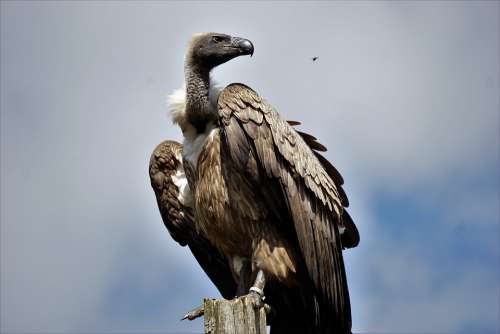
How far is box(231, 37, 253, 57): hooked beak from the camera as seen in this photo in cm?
917

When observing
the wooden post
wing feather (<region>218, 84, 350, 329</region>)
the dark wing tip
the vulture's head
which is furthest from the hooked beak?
the wooden post

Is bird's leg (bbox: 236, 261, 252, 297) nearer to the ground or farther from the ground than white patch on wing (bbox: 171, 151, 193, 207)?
nearer to the ground

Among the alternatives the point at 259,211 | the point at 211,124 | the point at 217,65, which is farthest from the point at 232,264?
the point at 217,65

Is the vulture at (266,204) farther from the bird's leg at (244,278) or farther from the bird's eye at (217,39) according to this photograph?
the bird's eye at (217,39)

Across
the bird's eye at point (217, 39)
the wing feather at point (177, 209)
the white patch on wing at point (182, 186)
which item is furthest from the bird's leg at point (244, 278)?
the bird's eye at point (217, 39)

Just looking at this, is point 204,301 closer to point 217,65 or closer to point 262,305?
point 262,305

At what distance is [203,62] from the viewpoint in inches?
368

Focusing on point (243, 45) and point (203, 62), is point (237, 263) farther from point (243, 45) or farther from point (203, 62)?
point (243, 45)

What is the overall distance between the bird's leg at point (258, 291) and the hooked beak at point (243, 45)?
2179 millimetres

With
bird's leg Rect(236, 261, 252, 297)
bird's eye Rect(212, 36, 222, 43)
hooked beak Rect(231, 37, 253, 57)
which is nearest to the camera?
bird's leg Rect(236, 261, 252, 297)

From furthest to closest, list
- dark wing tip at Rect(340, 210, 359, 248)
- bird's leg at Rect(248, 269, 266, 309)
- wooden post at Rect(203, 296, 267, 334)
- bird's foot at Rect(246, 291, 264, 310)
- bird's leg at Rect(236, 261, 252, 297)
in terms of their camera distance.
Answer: dark wing tip at Rect(340, 210, 359, 248), bird's leg at Rect(236, 261, 252, 297), bird's leg at Rect(248, 269, 266, 309), bird's foot at Rect(246, 291, 264, 310), wooden post at Rect(203, 296, 267, 334)

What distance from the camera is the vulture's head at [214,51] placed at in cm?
933

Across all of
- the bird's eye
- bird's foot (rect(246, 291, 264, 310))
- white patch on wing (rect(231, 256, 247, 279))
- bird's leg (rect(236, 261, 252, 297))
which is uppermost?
the bird's eye

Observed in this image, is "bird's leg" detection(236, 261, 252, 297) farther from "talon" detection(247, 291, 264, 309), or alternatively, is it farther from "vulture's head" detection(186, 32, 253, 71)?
"vulture's head" detection(186, 32, 253, 71)
